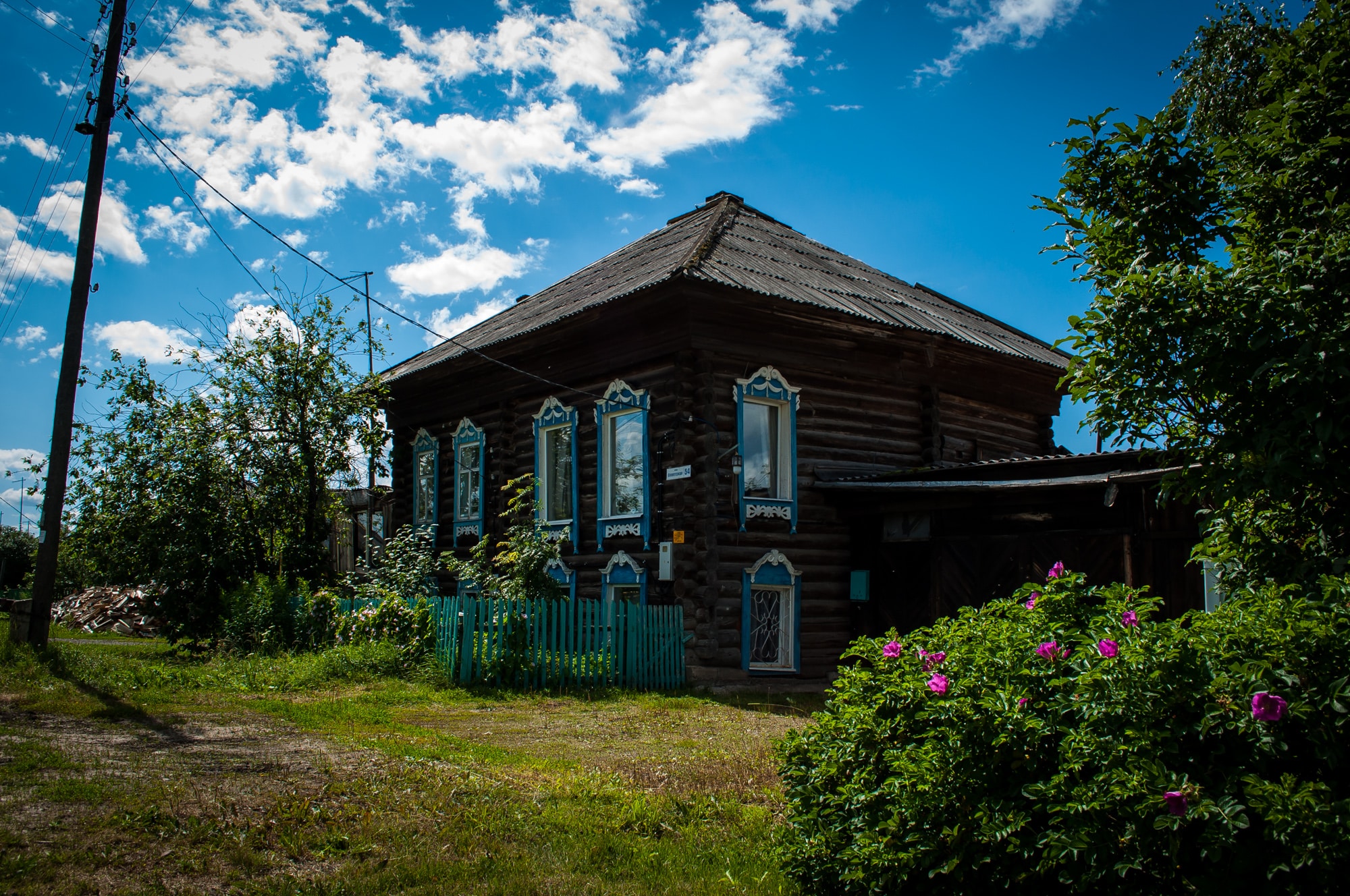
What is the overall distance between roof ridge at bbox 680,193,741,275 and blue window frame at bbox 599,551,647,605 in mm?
4511

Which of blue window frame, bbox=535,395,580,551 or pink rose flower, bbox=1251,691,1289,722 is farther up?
blue window frame, bbox=535,395,580,551

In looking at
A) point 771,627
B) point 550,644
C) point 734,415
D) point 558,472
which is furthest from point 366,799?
point 558,472

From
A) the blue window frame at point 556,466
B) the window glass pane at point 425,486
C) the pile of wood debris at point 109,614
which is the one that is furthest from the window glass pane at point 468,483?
the pile of wood debris at point 109,614

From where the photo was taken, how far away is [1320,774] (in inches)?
127

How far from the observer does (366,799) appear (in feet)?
18.3

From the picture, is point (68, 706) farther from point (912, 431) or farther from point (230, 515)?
point (912, 431)

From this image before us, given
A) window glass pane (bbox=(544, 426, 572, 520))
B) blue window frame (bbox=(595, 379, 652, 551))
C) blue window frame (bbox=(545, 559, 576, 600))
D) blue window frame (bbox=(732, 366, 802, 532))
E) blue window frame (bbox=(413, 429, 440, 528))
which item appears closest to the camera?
blue window frame (bbox=(732, 366, 802, 532))

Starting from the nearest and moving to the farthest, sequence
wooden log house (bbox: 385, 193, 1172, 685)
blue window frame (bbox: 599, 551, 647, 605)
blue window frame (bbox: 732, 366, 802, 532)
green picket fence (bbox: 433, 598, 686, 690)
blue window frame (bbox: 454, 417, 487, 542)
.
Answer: green picket fence (bbox: 433, 598, 686, 690) → wooden log house (bbox: 385, 193, 1172, 685) → blue window frame (bbox: 732, 366, 802, 532) → blue window frame (bbox: 599, 551, 647, 605) → blue window frame (bbox: 454, 417, 487, 542)

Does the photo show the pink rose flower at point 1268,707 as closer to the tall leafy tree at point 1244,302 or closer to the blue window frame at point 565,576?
the tall leafy tree at point 1244,302

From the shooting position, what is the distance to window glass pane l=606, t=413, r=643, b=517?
49.1ft

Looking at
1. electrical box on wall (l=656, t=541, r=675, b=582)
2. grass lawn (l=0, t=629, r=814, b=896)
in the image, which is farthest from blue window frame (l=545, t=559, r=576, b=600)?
grass lawn (l=0, t=629, r=814, b=896)

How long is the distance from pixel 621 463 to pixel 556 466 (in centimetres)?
201

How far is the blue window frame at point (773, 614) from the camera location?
46.1 ft

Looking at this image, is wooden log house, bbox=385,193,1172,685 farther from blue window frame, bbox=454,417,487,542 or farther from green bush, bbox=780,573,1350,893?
green bush, bbox=780,573,1350,893
